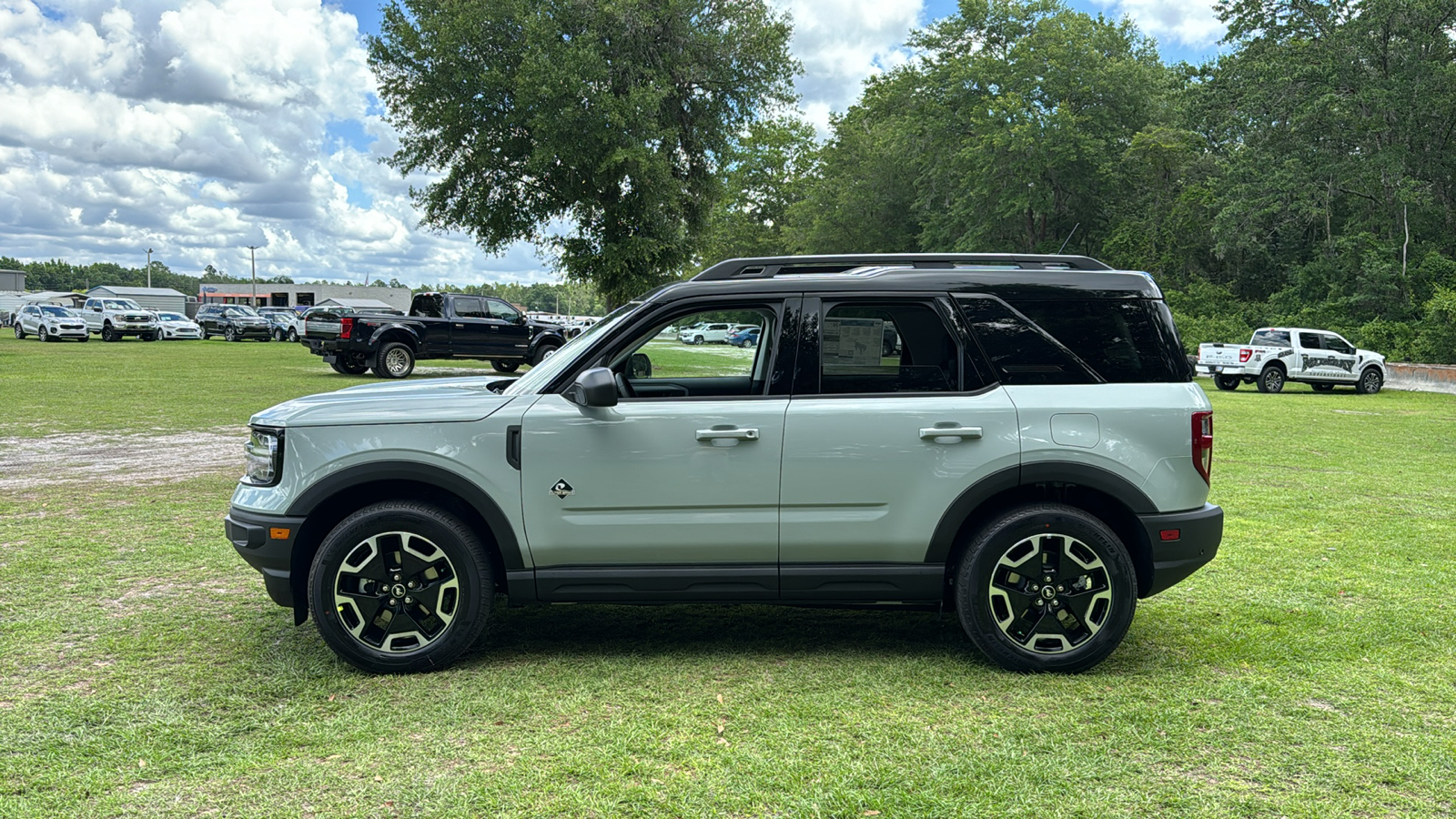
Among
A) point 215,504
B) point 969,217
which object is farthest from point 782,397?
point 969,217

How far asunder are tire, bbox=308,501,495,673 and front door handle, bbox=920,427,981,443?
2006 millimetres

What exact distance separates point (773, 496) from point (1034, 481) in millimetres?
1150

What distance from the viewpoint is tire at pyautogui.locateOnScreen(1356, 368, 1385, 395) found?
26.0 m

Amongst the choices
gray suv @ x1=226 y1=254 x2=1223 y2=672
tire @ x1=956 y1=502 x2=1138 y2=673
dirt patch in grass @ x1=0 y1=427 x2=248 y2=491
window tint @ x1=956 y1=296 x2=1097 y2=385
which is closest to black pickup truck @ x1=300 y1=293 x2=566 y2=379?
dirt patch in grass @ x1=0 y1=427 x2=248 y2=491

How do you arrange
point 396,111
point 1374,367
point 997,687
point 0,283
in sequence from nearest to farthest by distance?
point 997,687, point 1374,367, point 396,111, point 0,283

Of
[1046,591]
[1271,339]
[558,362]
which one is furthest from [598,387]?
[1271,339]

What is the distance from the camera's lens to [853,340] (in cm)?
474

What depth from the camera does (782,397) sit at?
4.62m

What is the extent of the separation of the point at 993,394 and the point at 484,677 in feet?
8.41

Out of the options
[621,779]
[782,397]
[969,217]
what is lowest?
[621,779]

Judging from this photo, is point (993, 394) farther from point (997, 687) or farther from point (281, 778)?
point (281, 778)

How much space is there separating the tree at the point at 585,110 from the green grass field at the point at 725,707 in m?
23.6

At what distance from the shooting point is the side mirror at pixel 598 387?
4.36 m

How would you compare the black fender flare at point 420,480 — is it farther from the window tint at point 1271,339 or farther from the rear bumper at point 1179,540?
the window tint at point 1271,339
